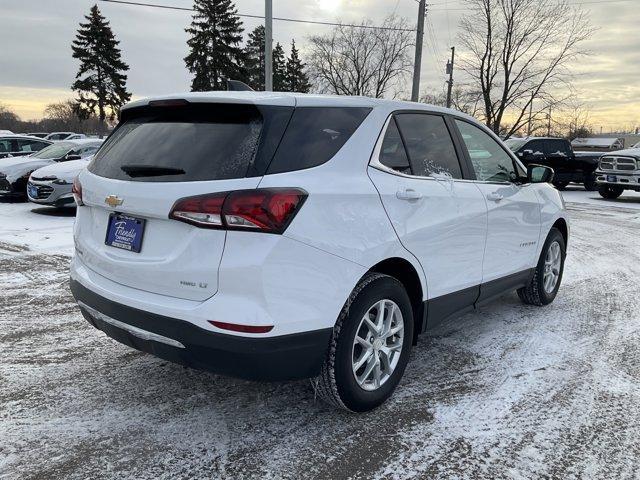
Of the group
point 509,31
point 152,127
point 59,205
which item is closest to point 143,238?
point 152,127

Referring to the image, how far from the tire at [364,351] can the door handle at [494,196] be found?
1.27 m

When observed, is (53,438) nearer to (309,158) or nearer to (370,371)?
(370,371)

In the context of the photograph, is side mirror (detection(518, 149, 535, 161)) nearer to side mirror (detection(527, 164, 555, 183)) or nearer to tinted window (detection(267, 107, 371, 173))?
side mirror (detection(527, 164, 555, 183))

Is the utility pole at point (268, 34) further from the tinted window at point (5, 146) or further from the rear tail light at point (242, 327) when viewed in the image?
the rear tail light at point (242, 327)

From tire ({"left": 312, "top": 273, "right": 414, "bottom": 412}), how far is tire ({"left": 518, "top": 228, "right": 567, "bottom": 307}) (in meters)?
2.26

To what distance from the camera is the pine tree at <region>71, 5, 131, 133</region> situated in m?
51.8

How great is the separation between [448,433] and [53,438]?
2.07 m

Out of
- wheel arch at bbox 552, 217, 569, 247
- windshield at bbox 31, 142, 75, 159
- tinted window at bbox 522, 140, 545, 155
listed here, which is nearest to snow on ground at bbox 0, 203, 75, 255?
windshield at bbox 31, 142, 75, 159

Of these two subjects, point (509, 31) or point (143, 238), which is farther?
point (509, 31)

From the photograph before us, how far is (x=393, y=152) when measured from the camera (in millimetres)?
3121

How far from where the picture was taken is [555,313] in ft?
16.3

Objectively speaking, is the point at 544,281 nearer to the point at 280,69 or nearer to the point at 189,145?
the point at 189,145

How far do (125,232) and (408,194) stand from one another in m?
1.58

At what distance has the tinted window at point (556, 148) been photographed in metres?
18.9
